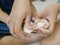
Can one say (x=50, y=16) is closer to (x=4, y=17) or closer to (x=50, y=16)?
(x=50, y=16)

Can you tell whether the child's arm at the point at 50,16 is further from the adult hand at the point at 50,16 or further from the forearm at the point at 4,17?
the forearm at the point at 4,17

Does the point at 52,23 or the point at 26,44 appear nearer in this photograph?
the point at 52,23

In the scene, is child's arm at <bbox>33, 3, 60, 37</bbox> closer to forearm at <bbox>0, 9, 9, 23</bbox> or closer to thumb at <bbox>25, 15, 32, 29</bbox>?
thumb at <bbox>25, 15, 32, 29</bbox>

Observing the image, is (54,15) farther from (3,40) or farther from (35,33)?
(3,40)

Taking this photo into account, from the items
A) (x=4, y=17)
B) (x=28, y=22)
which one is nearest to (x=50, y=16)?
(x=28, y=22)

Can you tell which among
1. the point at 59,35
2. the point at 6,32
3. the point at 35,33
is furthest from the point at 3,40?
the point at 59,35

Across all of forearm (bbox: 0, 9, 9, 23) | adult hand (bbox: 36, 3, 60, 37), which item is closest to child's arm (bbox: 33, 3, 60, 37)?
adult hand (bbox: 36, 3, 60, 37)

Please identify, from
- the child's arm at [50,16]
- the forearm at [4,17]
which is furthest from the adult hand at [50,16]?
the forearm at [4,17]

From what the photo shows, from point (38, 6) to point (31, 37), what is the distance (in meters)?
0.27

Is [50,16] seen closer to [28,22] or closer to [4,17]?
[28,22]

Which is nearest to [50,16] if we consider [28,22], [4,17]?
[28,22]

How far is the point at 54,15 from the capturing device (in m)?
0.75

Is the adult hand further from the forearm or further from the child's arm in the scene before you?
the forearm

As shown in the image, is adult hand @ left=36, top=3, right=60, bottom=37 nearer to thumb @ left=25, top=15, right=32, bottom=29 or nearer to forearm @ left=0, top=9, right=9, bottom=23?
thumb @ left=25, top=15, right=32, bottom=29
